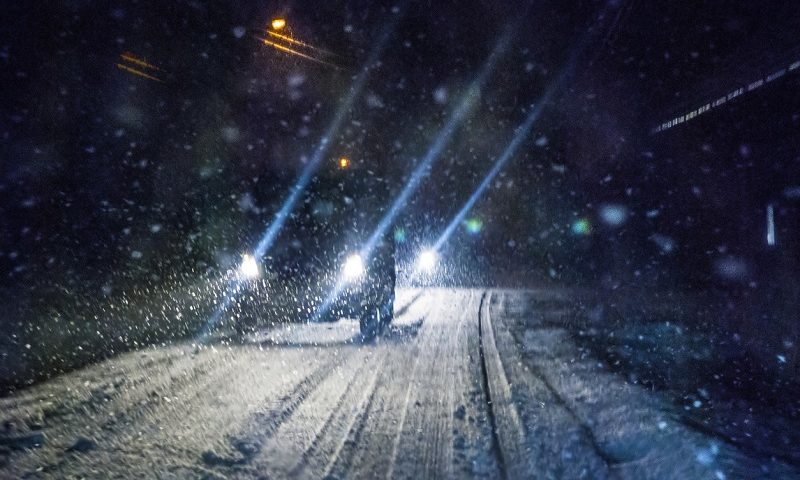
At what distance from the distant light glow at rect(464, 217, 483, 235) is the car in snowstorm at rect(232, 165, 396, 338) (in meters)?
46.2

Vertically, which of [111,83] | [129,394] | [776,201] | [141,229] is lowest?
[129,394]

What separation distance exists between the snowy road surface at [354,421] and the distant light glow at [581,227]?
30.1 metres

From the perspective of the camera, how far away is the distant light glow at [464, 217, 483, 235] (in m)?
57.6

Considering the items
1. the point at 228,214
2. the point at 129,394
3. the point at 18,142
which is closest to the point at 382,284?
the point at 129,394

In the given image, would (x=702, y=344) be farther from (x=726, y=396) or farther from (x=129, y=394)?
(x=129, y=394)

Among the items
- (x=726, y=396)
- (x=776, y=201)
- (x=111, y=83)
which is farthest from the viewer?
(x=776, y=201)

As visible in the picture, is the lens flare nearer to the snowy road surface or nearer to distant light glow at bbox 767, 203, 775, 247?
the snowy road surface

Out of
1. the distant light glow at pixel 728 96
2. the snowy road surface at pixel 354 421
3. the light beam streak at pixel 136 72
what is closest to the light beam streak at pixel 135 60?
the light beam streak at pixel 136 72

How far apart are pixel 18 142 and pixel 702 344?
14.9m

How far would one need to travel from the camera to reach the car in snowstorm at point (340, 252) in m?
11.3

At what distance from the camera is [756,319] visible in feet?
39.2

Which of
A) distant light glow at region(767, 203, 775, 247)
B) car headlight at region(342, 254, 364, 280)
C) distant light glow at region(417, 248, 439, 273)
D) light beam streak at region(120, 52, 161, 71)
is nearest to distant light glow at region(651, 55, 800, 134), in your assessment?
distant light glow at region(767, 203, 775, 247)

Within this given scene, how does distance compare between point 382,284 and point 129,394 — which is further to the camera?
point 382,284

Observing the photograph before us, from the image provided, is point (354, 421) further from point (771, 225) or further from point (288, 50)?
point (771, 225)
